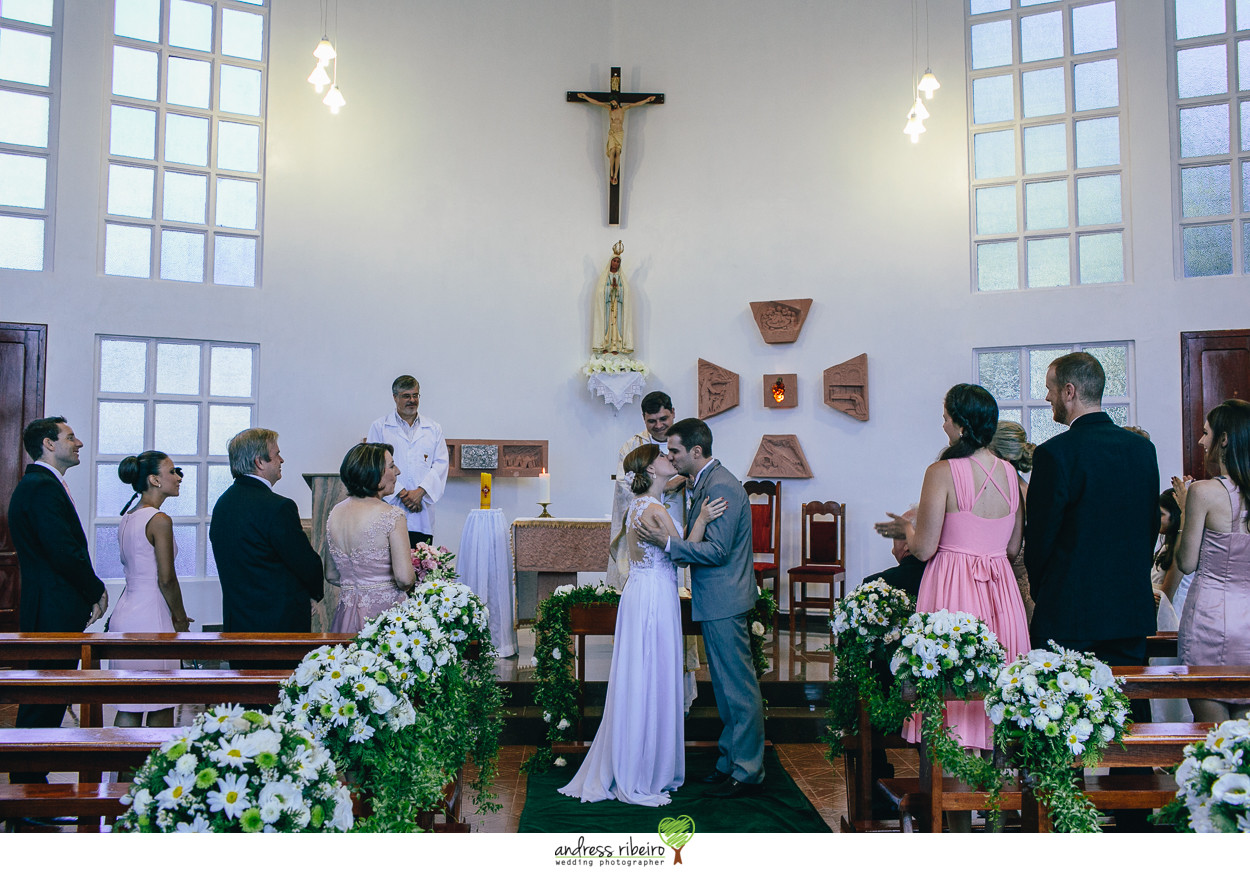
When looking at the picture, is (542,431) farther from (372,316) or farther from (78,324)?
(78,324)

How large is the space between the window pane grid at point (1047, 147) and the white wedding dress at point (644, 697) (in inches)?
200

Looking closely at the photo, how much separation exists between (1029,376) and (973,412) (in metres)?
4.96

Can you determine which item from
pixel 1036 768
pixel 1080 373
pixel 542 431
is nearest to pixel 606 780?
pixel 1036 768

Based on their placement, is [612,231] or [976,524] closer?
[976,524]

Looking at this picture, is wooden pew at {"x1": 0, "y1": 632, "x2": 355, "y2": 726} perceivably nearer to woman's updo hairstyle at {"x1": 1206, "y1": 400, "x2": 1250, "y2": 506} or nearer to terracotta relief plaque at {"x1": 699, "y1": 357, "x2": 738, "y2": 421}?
woman's updo hairstyle at {"x1": 1206, "y1": 400, "x2": 1250, "y2": 506}

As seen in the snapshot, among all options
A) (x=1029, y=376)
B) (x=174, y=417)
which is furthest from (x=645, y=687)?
(x=174, y=417)

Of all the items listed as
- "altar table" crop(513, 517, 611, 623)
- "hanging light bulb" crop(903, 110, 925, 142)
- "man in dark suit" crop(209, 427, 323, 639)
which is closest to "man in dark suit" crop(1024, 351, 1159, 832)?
"man in dark suit" crop(209, 427, 323, 639)

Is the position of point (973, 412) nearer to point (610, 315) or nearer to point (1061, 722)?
point (1061, 722)

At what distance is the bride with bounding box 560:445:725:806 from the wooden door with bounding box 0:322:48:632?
521cm

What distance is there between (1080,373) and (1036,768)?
4.77ft

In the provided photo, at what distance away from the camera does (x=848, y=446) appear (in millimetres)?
7910

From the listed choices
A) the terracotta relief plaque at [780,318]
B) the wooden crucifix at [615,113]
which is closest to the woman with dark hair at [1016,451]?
the terracotta relief plaque at [780,318]

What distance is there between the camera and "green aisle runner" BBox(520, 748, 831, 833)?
12.1ft
